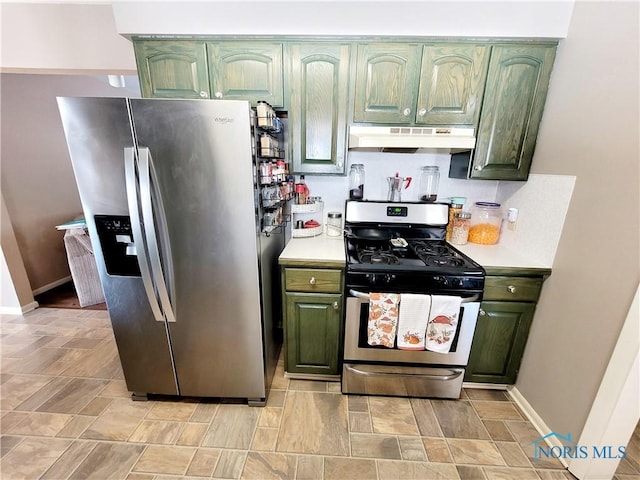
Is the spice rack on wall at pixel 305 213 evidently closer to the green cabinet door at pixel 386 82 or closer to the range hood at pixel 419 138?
the range hood at pixel 419 138

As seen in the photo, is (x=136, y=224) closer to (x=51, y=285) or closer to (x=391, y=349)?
(x=391, y=349)

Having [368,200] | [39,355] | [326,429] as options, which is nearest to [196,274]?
[326,429]

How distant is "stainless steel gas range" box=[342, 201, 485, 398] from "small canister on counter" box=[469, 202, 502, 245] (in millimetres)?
251

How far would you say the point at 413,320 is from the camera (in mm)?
Answer: 1516

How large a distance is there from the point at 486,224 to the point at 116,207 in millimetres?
2404

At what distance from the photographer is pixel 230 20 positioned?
1540mm

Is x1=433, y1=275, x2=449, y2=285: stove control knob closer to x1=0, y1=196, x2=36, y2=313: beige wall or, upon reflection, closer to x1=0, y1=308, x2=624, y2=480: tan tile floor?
x1=0, y1=308, x2=624, y2=480: tan tile floor

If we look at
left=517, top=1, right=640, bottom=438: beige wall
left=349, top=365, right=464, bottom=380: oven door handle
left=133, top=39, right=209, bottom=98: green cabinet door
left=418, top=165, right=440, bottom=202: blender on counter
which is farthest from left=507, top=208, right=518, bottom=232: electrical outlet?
left=133, top=39, right=209, bottom=98: green cabinet door

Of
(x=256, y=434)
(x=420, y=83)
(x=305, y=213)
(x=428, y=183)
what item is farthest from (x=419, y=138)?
(x=256, y=434)

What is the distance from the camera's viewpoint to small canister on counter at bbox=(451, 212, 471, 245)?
75.9 inches

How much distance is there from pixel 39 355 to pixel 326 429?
2.40 metres

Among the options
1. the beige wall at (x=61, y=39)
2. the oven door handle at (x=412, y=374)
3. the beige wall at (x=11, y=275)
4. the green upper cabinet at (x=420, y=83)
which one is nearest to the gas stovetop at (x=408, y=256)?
the oven door handle at (x=412, y=374)

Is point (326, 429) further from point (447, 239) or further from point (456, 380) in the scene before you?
point (447, 239)

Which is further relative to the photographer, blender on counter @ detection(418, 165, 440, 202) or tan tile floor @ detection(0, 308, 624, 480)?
blender on counter @ detection(418, 165, 440, 202)
